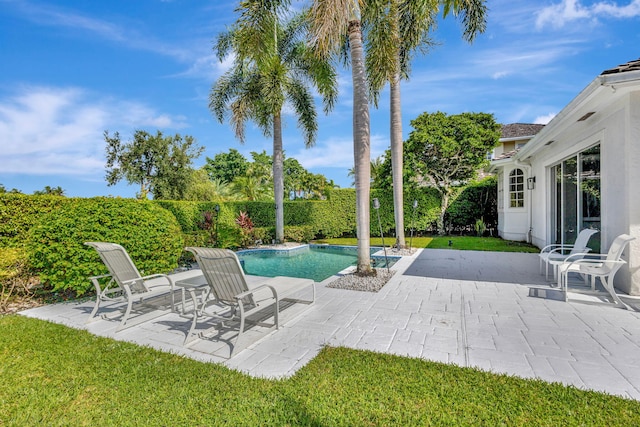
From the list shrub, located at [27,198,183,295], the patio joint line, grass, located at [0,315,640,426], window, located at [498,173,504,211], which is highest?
window, located at [498,173,504,211]

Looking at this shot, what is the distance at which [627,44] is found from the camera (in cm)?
1135

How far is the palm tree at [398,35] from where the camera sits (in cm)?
848

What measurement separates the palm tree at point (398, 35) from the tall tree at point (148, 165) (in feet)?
77.1

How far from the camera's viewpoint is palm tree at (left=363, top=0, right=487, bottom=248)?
848 centimetres

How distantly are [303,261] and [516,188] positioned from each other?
1089cm

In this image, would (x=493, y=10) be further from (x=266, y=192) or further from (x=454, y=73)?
(x=266, y=192)

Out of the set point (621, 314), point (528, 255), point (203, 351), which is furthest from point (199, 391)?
point (528, 255)

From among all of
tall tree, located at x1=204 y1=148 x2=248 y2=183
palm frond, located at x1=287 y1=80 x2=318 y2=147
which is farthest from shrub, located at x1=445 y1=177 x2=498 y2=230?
tall tree, located at x1=204 y1=148 x2=248 y2=183

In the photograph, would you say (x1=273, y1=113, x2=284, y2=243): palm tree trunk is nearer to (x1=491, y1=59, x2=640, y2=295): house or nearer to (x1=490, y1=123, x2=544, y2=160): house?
(x1=491, y1=59, x2=640, y2=295): house

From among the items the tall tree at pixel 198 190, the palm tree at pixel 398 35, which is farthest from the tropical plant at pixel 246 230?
the tall tree at pixel 198 190

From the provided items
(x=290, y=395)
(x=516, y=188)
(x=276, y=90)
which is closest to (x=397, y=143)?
(x=276, y=90)

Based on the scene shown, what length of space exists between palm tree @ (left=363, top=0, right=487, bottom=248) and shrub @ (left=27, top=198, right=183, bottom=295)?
293 inches

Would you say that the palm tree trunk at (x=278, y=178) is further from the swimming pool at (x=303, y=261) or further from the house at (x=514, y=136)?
the house at (x=514, y=136)

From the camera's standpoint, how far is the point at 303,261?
41.0ft
